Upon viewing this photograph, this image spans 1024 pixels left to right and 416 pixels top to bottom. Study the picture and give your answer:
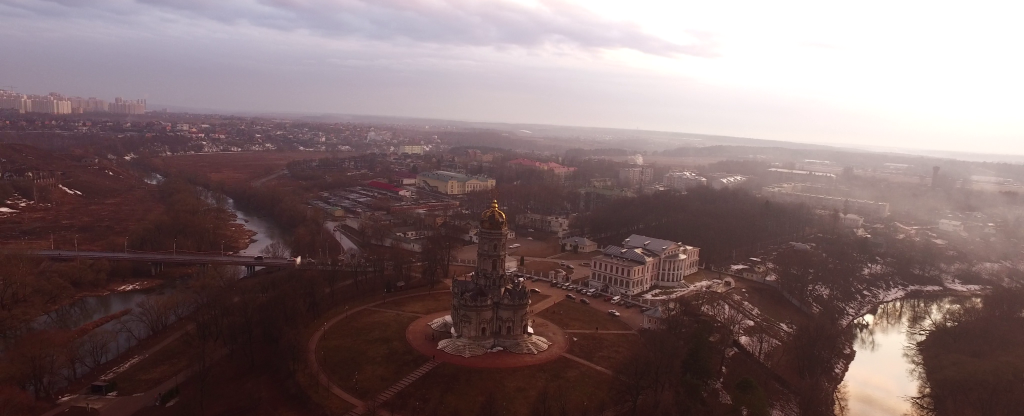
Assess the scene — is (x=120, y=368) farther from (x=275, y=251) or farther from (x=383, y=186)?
(x=383, y=186)

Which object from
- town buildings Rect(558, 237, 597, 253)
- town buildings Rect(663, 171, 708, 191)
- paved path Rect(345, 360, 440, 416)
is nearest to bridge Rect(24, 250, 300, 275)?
paved path Rect(345, 360, 440, 416)

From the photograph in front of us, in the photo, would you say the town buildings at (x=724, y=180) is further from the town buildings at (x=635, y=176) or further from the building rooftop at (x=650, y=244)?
the building rooftop at (x=650, y=244)

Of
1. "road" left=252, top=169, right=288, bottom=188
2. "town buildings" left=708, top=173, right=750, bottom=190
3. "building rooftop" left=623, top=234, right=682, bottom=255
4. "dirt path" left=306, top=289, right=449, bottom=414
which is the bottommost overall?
"dirt path" left=306, top=289, right=449, bottom=414

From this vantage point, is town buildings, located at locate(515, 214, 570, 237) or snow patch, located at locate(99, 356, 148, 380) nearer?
snow patch, located at locate(99, 356, 148, 380)

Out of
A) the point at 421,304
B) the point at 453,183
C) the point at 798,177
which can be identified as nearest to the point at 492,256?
the point at 421,304

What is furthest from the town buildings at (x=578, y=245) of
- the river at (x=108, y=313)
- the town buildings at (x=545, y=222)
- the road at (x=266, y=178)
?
the road at (x=266, y=178)

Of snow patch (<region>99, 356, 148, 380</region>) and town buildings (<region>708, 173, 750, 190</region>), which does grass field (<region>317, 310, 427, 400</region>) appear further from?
town buildings (<region>708, 173, 750, 190</region>)
